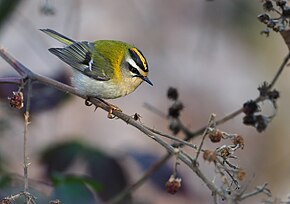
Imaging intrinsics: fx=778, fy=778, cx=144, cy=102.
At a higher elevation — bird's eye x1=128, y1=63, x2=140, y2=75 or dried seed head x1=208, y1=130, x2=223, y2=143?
bird's eye x1=128, y1=63, x2=140, y2=75

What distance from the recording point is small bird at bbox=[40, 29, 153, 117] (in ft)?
9.27

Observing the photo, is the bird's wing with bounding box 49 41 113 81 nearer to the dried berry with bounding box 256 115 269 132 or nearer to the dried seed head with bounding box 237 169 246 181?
the dried berry with bounding box 256 115 269 132

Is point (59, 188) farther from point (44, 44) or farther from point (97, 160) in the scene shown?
point (44, 44)

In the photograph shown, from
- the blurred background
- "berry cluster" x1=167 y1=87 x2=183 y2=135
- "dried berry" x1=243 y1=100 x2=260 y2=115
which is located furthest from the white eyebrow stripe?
the blurred background

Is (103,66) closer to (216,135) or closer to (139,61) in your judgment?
(139,61)

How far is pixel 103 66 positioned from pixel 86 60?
0.35ft

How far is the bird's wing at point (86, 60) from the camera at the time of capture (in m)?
2.85

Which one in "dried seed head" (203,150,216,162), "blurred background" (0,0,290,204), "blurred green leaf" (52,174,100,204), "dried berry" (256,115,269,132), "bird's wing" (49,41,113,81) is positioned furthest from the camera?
"blurred background" (0,0,290,204)

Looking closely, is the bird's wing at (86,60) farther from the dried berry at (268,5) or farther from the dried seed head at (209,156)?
the dried seed head at (209,156)

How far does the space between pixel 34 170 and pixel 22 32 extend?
1.51 metres

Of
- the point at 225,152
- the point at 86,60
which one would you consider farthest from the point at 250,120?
the point at 86,60

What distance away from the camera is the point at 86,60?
292 cm

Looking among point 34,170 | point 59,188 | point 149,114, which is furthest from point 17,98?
point 149,114

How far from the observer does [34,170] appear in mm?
5246
